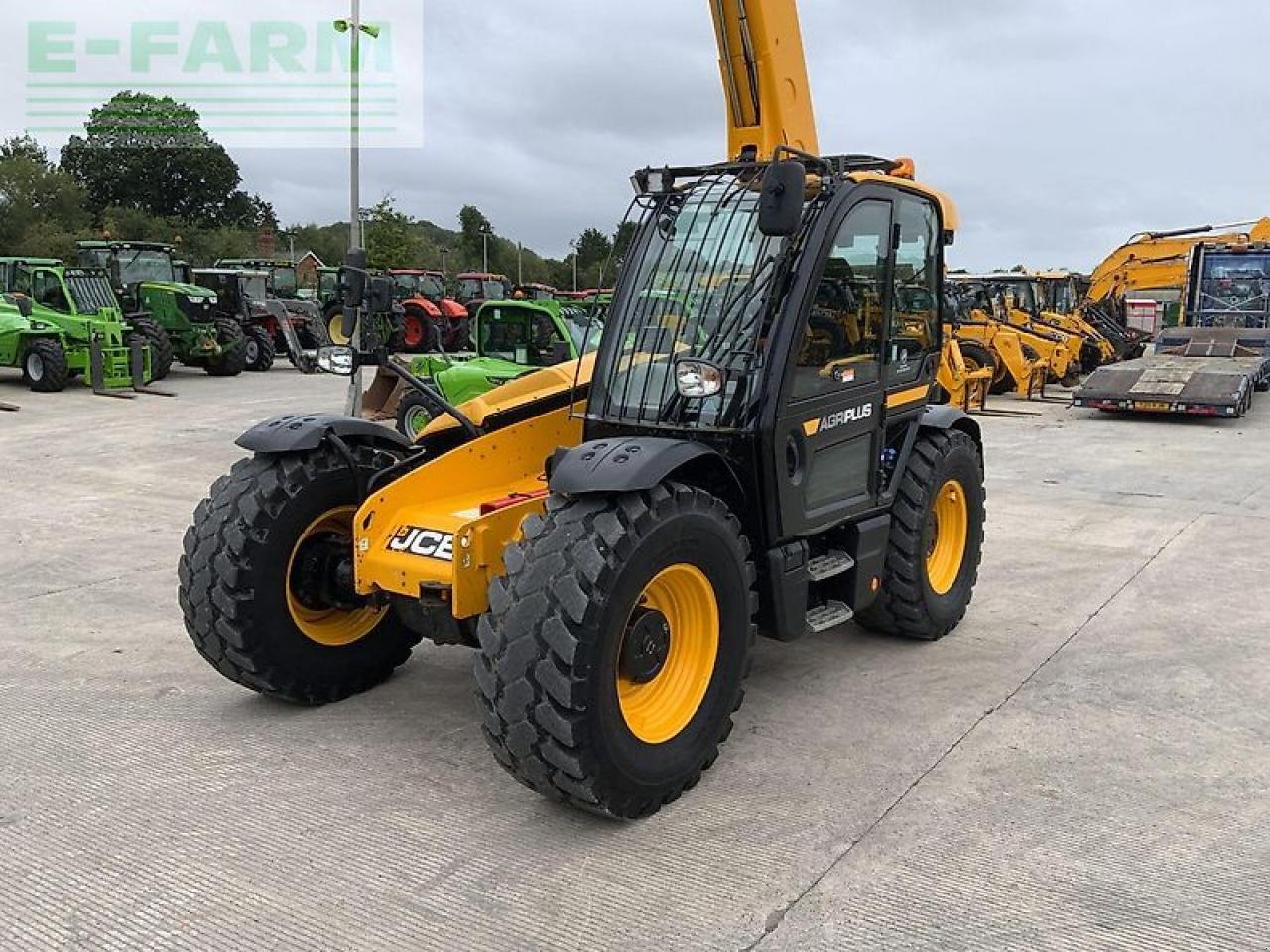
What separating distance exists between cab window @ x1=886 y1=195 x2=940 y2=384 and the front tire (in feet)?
4.94

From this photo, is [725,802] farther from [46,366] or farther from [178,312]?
[178,312]

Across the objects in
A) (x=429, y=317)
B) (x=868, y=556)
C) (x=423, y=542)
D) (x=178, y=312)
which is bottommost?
(x=868, y=556)

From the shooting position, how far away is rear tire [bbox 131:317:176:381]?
57.3 ft

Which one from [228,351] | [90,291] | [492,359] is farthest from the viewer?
[228,351]

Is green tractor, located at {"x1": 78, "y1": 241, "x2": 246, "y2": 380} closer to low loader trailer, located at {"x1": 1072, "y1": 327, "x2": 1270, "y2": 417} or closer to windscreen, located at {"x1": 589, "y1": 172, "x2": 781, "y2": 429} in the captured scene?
low loader trailer, located at {"x1": 1072, "y1": 327, "x2": 1270, "y2": 417}

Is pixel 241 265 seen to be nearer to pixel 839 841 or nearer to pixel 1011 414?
pixel 1011 414

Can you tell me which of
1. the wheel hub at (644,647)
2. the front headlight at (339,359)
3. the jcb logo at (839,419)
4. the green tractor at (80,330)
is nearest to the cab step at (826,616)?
the jcb logo at (839,419)

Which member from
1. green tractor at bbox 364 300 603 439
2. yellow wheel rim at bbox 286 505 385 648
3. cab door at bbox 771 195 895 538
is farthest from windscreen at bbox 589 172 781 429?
green tractor at bbox 364 300 603 439

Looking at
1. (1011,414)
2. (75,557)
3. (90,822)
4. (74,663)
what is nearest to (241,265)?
(1011,414)

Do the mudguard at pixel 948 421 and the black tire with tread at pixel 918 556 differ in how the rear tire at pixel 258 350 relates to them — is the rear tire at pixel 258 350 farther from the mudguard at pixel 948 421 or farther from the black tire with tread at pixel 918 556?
the black tire with tread at pixel 918 556

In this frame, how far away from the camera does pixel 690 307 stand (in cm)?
411

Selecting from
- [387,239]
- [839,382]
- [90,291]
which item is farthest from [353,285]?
[387,239]

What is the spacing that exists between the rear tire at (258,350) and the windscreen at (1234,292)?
1661 cm

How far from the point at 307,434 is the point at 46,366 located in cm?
1378
